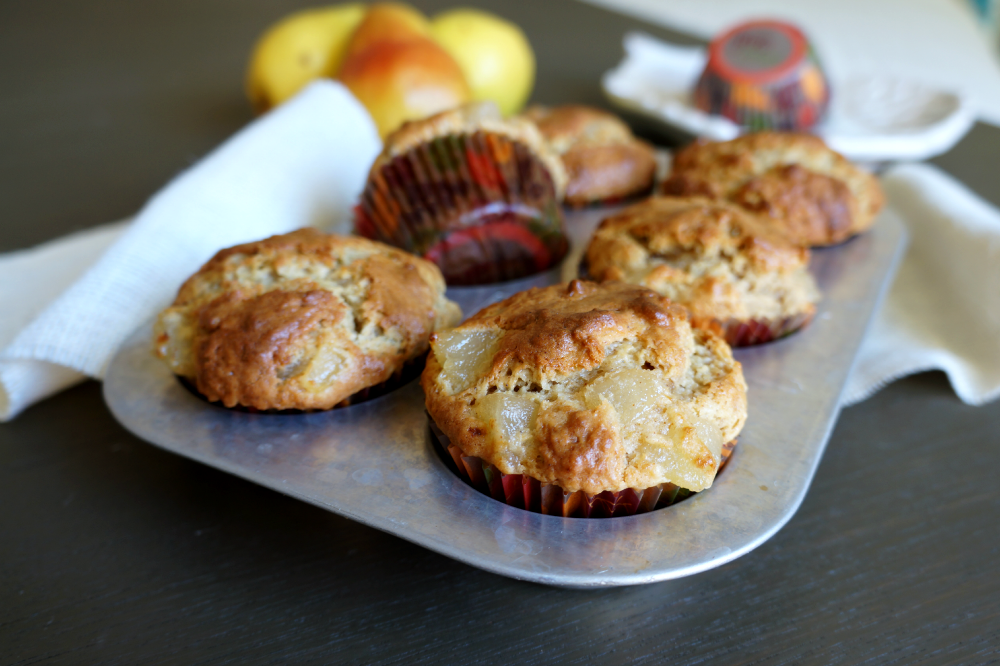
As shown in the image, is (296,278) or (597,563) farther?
(296,278)

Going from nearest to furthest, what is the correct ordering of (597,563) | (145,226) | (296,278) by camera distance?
(597,563), (296,278), (145,226)

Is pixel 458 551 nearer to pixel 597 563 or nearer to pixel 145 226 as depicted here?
pixel 597 563

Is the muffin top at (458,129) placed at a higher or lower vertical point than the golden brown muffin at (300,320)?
higher

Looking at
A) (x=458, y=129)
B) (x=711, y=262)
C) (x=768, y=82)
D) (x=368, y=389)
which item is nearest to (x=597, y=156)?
(x=458, y=129)

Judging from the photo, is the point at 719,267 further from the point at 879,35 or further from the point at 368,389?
the point at 879,35

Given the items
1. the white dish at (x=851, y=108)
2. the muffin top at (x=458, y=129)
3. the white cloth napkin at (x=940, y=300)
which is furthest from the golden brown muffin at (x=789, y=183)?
the white dish at (x=851, y=108)

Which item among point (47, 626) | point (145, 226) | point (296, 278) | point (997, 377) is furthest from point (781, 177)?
point (47, 626)

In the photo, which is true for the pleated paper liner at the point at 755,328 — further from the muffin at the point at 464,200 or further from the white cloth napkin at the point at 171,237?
the white cloth napkin at the point at 171,237
